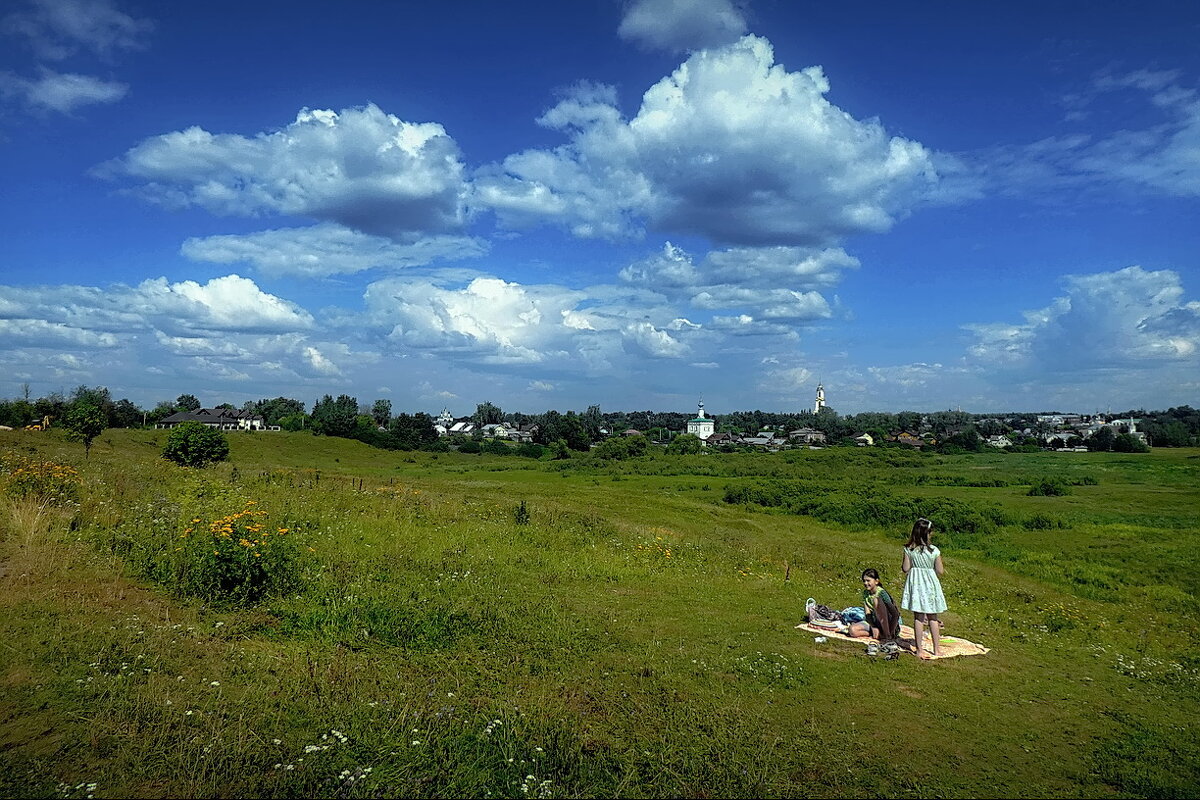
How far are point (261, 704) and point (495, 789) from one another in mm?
2868

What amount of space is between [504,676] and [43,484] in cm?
1271

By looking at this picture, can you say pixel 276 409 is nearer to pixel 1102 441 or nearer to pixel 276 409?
pixel 276 409

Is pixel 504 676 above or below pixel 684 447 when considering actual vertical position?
above

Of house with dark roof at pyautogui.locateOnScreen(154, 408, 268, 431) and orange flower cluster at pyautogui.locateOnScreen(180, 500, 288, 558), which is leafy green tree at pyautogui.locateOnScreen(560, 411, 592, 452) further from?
orange flower cluster at pyautogui.locateOnScreen(180, 500, 288, 558)

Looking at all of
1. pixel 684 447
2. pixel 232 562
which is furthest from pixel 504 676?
pixel 684 447

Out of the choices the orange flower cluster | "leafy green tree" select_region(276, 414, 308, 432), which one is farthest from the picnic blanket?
"leafy green tree" select_region(276, 414, 308, 432)

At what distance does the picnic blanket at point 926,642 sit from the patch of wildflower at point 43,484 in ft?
50.4

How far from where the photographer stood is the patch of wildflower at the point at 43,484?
13.7 metres

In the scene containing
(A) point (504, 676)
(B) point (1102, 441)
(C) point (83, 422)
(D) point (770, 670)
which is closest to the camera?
(A) point (504, 676)

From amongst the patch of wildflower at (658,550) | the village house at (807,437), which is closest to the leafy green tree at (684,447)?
the village house at (807,437)

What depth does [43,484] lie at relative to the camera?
1452 centimetres

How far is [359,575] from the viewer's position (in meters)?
12.6

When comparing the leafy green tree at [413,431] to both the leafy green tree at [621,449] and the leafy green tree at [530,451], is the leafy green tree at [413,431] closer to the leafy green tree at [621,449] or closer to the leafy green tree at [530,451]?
the leafy green tree at [530,451]

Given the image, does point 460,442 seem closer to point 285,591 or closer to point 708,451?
point 708,451
